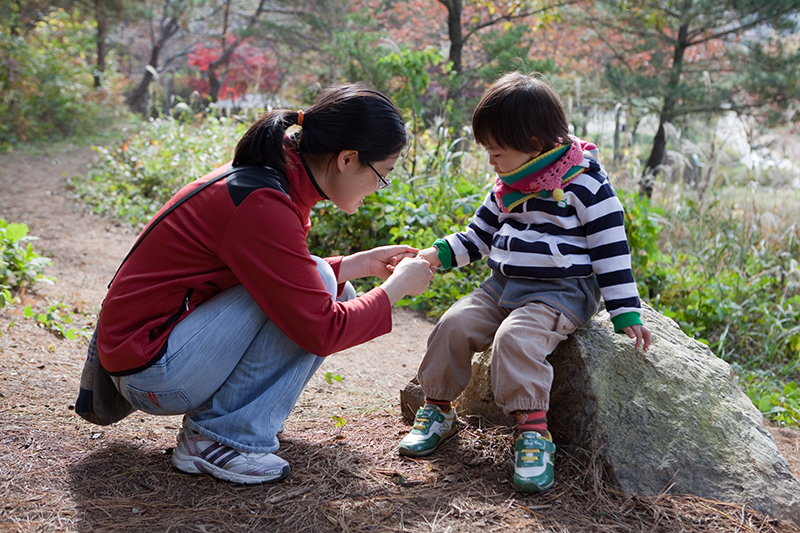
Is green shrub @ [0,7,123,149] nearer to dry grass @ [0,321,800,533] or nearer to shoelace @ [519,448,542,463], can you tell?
dry grass @ [0,321,800,533]

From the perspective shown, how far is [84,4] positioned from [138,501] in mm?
11788

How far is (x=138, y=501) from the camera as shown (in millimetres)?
1578

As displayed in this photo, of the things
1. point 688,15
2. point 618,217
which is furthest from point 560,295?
point 688,15

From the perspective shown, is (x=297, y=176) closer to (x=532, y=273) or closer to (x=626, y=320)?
(x=532, y=273)

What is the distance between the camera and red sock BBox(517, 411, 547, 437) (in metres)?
1.71

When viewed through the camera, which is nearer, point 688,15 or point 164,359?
point 164,359

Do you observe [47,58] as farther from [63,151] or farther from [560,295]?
[560,295]

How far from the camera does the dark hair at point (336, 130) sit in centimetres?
161

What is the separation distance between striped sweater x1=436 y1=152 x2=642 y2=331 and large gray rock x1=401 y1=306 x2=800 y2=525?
0.56 ft

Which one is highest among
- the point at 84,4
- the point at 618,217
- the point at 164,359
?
the point at 84,4

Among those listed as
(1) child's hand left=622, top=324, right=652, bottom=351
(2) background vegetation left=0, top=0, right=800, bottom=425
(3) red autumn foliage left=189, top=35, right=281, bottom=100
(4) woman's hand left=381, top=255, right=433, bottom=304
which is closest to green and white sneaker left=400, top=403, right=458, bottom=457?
(4) woman's hand left=381, top=255, right=433, bottom=304

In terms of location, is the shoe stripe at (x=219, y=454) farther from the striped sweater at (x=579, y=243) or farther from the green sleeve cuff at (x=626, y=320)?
the green sleeve cuff at (x=626, y=320)

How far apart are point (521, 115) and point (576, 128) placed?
3.19 meters

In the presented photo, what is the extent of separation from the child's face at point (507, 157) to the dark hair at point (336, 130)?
37 centimetres
